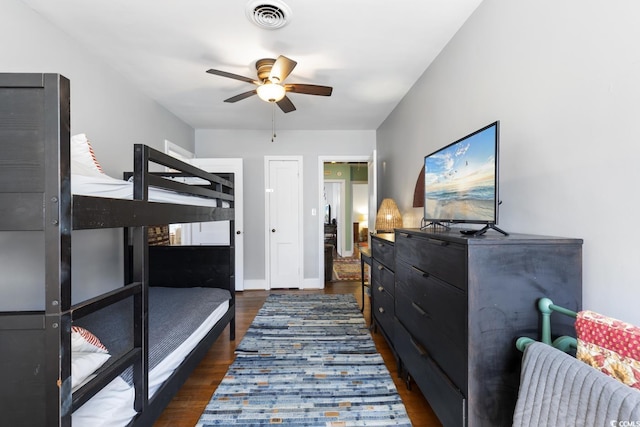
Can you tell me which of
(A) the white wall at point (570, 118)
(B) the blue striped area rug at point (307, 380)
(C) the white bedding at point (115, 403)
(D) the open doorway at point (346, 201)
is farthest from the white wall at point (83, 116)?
(D) the open doorway at point (346, 201)

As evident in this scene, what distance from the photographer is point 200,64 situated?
239cm

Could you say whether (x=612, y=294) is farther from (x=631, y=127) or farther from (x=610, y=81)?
(x=610, y=81)

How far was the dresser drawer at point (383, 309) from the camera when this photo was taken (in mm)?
2119

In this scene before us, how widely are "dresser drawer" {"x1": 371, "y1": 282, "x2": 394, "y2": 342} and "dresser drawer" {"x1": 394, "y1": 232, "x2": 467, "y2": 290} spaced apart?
529 millimetres

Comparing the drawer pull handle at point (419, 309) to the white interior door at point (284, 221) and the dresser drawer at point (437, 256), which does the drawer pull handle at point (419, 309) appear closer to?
the dresser drawer at point (437, 256)

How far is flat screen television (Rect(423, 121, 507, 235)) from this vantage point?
121cm

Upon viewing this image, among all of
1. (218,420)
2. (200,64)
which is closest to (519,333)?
(218,420)

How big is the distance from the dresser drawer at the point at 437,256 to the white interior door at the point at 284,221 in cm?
267

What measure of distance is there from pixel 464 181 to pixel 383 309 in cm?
134

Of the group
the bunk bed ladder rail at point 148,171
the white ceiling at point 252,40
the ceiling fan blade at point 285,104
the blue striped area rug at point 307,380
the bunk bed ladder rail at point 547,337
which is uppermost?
the white ceiling at point 252,40

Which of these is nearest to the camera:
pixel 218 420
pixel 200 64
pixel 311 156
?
pixel 218 420

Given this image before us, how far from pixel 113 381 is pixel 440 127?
2.53 m

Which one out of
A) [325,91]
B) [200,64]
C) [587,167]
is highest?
[200,64]

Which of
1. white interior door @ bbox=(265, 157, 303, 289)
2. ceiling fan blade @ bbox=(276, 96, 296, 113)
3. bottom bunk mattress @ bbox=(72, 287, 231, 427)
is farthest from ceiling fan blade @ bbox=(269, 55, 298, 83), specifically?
white interior door @ bbox=(265, 157, 303, 289)
